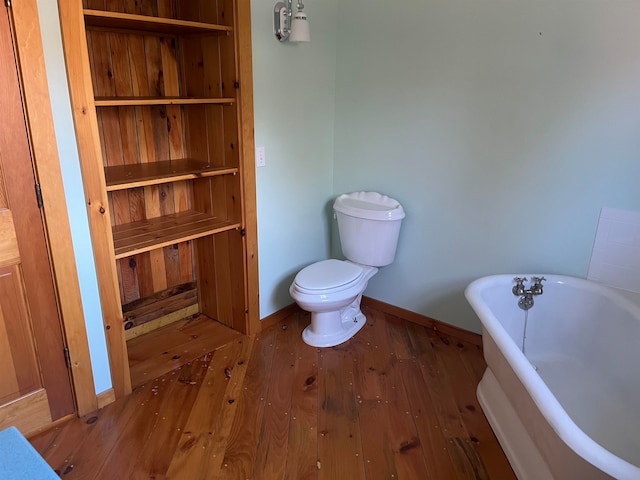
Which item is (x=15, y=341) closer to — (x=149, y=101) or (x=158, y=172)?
(x=158, y=172)

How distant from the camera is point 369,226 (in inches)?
112

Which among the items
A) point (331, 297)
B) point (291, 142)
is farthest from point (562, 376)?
point (291, 142)

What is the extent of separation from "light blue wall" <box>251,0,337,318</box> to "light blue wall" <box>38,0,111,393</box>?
99 cm

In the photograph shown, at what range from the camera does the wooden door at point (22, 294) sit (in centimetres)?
174

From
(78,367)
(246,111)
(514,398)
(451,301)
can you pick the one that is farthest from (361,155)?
(78,367)

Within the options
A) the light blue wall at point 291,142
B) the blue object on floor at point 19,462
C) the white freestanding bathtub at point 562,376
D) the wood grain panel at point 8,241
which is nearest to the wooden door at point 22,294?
the wood grain panel at point 8,241

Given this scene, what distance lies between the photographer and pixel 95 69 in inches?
92.4

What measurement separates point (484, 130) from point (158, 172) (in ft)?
5.64

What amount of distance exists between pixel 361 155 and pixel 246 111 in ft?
2.92

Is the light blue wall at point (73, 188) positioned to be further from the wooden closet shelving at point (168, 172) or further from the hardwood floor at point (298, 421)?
the hardwood floor at point (298, 421)

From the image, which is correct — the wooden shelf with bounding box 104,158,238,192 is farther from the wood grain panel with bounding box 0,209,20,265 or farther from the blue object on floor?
the blue object on floor

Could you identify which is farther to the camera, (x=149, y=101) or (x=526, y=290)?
(x=526, y=290)

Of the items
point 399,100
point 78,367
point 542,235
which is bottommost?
point 78,367

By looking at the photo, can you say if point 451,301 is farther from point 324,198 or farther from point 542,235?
point 324,198
